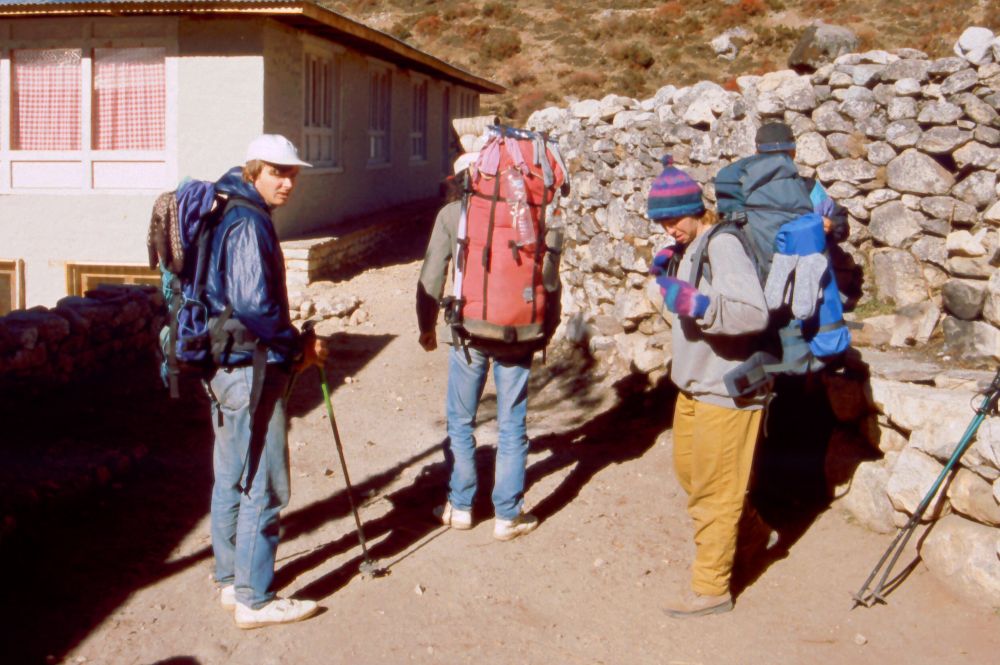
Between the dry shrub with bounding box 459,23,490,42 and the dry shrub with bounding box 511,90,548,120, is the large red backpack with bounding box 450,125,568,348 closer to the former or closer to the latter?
the dry shrub with bounding box 511,90,548,120

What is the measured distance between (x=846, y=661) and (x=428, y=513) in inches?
92.5

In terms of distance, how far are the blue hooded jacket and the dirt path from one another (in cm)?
123

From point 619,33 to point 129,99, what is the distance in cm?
2965

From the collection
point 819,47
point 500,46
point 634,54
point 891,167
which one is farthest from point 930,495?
point 500,46

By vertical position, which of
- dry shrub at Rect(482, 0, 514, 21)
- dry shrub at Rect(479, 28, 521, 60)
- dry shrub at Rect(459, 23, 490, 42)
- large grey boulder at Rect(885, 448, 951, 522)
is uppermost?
dry shrub at Rect(482, 0, 514, 21)

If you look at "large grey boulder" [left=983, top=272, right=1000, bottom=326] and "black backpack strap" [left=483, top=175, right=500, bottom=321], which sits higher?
"black backpack strap" [left=483, top=175, right=500, bottom=321]

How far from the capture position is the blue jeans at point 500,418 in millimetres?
4855

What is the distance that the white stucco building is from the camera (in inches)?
478

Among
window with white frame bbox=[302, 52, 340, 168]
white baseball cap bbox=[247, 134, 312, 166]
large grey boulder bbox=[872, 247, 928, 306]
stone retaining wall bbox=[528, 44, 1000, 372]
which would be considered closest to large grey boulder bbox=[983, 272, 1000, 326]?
stone retaining wall bbox=[528, 44, 1000, 372]

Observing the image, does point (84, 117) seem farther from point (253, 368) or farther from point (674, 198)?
point (674, 198)

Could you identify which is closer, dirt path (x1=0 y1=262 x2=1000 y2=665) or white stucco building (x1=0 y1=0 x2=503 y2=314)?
dirt path (x1=0 y1=262 x2=1000 y2=665)

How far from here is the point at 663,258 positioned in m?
4.49

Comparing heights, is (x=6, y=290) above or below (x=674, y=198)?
below

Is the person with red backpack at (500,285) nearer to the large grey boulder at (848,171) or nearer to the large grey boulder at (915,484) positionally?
the large grey boulder at (915,484)
